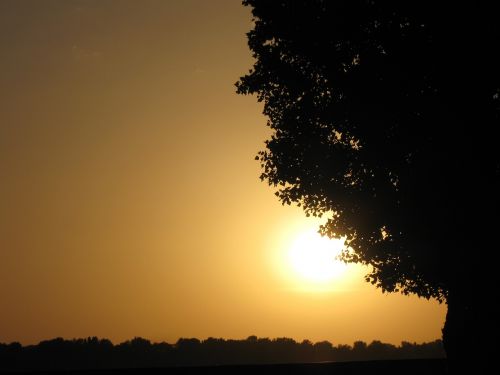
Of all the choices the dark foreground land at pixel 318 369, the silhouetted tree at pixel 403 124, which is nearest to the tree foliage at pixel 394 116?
the silhouetted tree at pixel 403 124

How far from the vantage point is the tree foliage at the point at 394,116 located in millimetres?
19969

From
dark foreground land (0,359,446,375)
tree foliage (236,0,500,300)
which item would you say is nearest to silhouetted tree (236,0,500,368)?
tree foliage (236,0,500,300)

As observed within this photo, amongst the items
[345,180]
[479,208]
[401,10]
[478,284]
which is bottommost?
[478,284]

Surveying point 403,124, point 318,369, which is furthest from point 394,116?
point 318,369

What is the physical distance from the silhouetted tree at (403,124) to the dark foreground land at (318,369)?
2.28 meters

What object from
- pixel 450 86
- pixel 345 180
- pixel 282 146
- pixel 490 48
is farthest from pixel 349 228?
pixel 490 48

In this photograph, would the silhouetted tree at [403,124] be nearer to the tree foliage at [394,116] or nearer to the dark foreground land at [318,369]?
the tree foliage at [394,116]

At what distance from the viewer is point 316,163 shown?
22359mm

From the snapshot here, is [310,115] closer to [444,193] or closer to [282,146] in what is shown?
[282,146]

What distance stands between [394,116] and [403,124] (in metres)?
0.39

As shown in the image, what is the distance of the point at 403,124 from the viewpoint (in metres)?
20.3

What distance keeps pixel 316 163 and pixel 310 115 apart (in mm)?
1718

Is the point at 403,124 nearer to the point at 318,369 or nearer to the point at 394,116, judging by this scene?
the point at 394,116

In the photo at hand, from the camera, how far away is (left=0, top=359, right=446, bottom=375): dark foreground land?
17.1m
